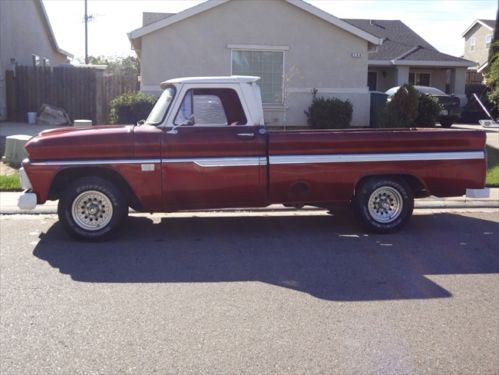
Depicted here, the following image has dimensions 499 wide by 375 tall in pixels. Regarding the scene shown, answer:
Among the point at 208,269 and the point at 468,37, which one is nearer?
the point at 208,269

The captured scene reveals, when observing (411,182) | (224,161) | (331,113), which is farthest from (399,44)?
(224,161)

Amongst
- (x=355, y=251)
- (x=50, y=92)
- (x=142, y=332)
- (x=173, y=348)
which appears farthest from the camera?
(x=50, y=92)

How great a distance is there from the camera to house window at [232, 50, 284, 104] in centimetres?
1988

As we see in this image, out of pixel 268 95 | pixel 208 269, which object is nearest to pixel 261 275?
pixel 208 269

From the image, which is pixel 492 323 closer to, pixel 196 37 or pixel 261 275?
pixel 261 275

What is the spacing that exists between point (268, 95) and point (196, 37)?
9.26 ft

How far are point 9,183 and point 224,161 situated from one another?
5338 millimetres

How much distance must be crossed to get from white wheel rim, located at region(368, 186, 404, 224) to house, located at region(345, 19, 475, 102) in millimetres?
23904

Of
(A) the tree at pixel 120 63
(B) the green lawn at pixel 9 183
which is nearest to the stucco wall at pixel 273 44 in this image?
(B) the green lawn at pixel 9 183

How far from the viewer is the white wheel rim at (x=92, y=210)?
768cm

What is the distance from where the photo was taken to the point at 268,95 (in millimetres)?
20031

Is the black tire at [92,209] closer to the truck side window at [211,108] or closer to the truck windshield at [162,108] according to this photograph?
the truck windshield at [162,108]

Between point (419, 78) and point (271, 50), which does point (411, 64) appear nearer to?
point (419, 78)

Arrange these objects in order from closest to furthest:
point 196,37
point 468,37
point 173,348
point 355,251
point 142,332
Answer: point 173,348
point 142,332
point 355,251
point 196,37
point 468,37
